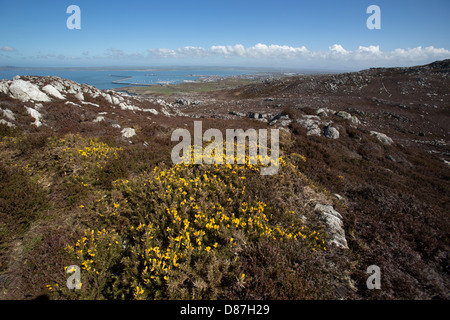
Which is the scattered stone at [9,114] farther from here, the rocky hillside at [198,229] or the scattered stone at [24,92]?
the scattered stone at [24,92]

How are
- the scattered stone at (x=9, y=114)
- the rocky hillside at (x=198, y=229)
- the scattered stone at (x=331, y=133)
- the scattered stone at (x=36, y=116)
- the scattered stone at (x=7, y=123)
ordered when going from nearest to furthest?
the rocky hillside at (x=198, y=229) < the scattered stone at (x=7, y=123) < the scattered stone at (x=9, y=114) < the scattered stone at (x=36, y=116) < the scattered stone at (x=331, y=133)

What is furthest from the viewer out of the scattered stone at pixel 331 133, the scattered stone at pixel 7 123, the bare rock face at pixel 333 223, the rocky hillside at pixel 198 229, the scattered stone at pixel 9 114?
the scattered stone at pixel 331 133

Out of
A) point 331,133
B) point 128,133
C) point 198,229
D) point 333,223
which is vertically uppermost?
point 128,133

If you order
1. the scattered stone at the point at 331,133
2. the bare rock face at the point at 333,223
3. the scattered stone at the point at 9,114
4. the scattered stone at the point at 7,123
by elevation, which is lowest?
the bare rock face at the point at 333,223

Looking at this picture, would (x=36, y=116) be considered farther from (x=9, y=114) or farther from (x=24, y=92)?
(x=24, y=92)

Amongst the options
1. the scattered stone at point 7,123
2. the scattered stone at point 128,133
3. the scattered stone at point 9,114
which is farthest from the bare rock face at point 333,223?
the scattered stone at point 9,114

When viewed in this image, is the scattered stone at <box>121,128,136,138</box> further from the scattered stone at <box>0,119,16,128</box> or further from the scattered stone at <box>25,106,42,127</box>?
the scattered stone at <box>0,119,16,128</box>

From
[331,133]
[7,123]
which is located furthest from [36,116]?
[331,133]
